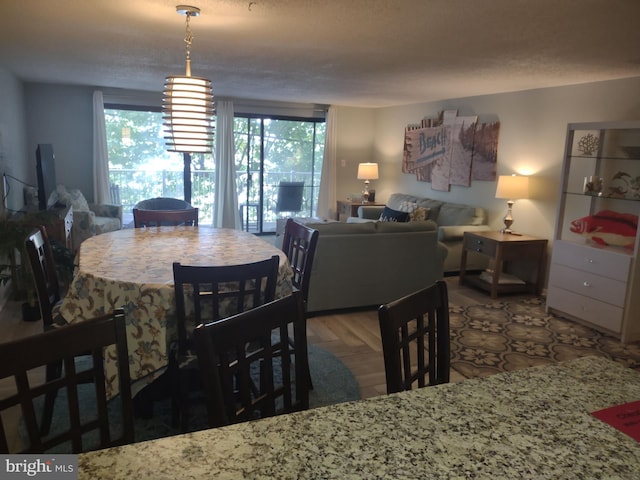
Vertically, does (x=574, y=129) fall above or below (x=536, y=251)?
above

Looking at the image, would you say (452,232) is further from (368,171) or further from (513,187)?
(368,171)

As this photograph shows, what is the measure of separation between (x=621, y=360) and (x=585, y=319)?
67 centimetres

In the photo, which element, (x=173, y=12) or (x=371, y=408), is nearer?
(x=371, y=408)

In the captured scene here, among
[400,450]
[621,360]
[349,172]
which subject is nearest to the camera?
[400,450]

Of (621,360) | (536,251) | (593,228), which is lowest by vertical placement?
(621,360)

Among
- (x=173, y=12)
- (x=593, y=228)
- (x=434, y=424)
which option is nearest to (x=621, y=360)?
(x=593, y=228)

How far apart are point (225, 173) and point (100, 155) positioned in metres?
1.73

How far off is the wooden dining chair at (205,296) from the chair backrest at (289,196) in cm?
520

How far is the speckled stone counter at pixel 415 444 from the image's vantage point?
80 centimetres

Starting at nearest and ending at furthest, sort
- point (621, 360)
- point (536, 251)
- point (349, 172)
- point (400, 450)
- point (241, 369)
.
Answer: point (400, 450), point (241, 369), point (621, 360), point (536, 251), point (349, 172)

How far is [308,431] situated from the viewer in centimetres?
91

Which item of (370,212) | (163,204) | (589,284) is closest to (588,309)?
(589,284)

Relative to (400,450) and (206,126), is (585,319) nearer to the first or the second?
(206,126)

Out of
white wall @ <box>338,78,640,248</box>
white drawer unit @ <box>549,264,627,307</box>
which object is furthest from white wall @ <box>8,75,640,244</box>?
white drawer unit @ <box>549,264,627,307</box>
